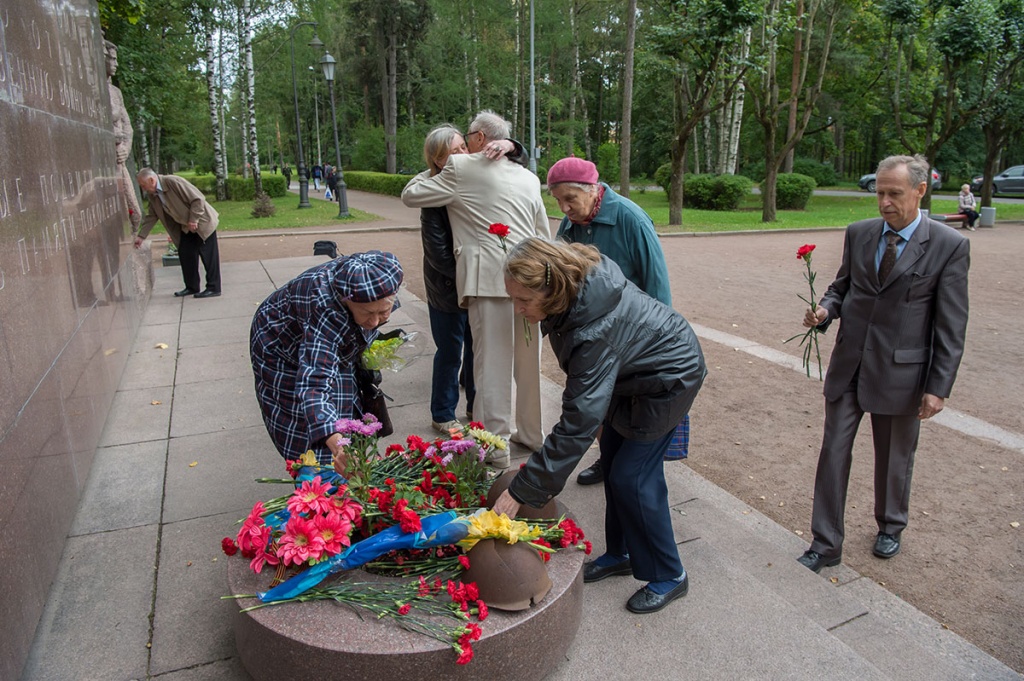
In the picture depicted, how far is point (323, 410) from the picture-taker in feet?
8.71

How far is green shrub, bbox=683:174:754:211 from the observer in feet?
80.3

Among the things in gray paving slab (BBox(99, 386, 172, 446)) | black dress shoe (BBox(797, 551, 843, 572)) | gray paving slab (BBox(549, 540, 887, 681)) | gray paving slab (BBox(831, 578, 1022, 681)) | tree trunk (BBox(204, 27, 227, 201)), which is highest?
tree trunk (BBox(204, 27, 227, 201))

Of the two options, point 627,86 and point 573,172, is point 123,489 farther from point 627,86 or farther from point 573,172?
point 627,86

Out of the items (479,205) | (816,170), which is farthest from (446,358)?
(816,170)

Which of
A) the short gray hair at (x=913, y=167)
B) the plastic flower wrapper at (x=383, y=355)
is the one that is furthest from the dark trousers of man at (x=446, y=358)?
the short gray hair at (x=913, y=167)

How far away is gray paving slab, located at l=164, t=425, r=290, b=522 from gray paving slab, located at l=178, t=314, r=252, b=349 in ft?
7.72

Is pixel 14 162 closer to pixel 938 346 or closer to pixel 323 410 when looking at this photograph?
pixel 323 410

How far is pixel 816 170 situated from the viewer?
39375mm

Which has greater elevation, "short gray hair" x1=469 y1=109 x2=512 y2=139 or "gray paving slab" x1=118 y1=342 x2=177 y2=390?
"short gray hair" x1=469 y1=109 x2=512 y2=139

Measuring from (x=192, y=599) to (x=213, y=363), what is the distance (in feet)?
12.1

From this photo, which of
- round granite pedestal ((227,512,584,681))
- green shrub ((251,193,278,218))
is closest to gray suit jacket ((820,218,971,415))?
round granite pedestal ((227,512,584,681))

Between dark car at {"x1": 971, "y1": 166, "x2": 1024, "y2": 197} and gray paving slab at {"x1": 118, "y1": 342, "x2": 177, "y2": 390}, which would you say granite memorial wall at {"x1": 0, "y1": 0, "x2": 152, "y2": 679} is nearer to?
gray paving slab at {"x1": 118, "y1": 342, "x2": 177, "y2": 390}

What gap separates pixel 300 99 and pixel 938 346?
52.0 m

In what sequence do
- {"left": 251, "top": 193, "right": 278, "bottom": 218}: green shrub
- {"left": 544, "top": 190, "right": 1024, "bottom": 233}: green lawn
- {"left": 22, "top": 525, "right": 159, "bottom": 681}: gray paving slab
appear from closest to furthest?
{"left": 22, "top": 525, "right": 159, "bottom": 681}: gray paving slab, {"left": 544, "top": 190, "right": 1024, "bottom": 233}: green lawn, {"left": 251, "top": 193, "right": 278, "bottom": 218}: green shrub
